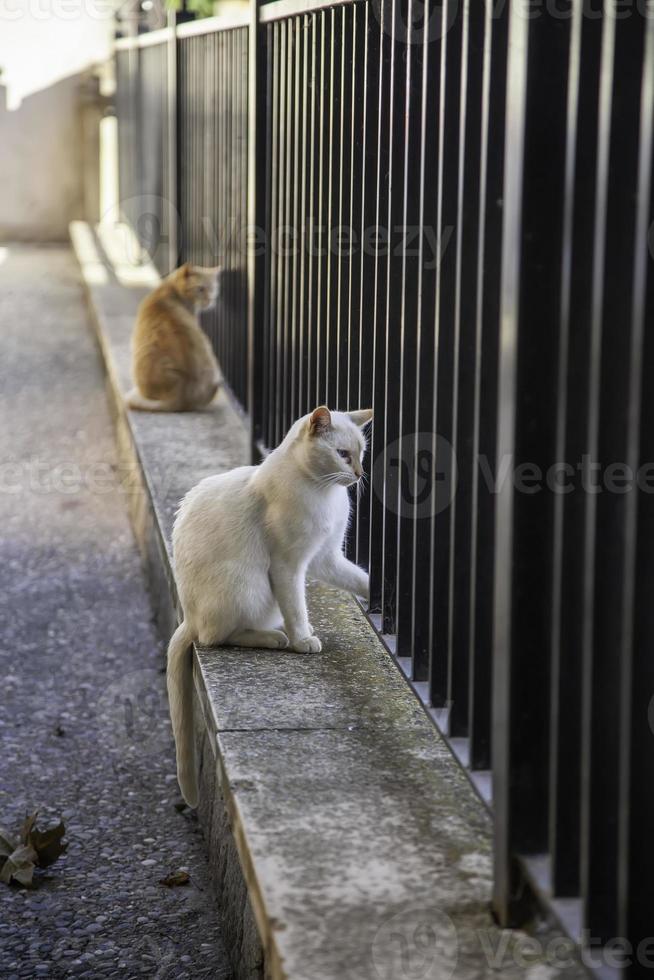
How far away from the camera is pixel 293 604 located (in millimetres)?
2947

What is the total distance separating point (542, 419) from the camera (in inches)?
68.2

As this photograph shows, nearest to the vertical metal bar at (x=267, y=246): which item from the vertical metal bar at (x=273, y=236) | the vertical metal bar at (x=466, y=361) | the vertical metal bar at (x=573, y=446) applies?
the vertical metal bar at (x=273, y=236)

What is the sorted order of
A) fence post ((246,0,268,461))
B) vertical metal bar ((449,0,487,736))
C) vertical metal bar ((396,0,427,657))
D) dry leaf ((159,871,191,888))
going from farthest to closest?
fence post ((246,0,268,461))
dry leaf ((159,871,191,888))
vertical metal bar ((396,0,427,657))
vertical metal bar ((449,0,487,736))

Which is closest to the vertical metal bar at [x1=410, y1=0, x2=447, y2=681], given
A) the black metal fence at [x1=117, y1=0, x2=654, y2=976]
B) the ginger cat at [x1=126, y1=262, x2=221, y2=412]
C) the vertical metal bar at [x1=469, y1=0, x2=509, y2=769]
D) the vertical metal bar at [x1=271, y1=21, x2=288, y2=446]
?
the black metal fence at [x1=117, y1=0, x2=654, y2=976]

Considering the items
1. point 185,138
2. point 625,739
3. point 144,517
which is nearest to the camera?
point 625,739

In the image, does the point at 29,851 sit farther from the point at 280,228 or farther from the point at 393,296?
the point at 280,228

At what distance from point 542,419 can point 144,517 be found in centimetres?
362

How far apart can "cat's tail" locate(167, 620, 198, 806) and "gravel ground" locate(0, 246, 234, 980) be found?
310mm

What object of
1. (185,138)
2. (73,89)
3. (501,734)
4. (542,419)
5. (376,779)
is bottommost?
(376,779)

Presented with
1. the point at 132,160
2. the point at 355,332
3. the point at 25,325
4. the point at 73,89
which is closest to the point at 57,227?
the point at 73,89

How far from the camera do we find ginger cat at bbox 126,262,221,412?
5.64 m

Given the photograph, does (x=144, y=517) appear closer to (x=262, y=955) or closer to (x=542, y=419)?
(x=262, y=955)

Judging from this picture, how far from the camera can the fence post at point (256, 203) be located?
4.31m

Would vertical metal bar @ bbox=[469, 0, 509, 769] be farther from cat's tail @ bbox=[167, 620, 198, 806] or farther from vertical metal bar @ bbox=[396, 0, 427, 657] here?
cat's tail @ bbox=[167, 620, 198, 806]
